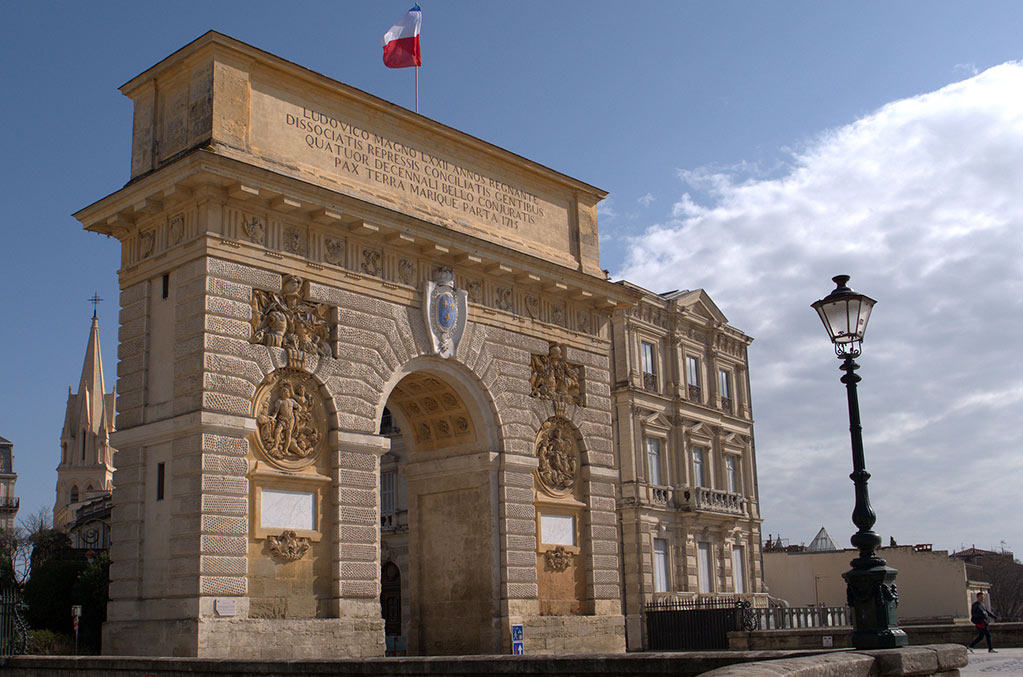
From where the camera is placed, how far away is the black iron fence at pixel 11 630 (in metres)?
19.3

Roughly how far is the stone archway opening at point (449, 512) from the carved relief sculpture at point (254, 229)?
431 centimetres

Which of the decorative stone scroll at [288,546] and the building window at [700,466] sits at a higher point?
the building window at [700,466]

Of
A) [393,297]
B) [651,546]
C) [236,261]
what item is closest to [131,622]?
[236,261]

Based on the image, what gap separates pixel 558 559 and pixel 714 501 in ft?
55.1

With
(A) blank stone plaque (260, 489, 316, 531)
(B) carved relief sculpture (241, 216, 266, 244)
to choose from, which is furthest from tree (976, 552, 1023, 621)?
(B) carved relief sculpture (241, 216, 266, 244)

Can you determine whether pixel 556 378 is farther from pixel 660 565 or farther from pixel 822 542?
pixel 822 542

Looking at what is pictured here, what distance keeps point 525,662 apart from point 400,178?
12935 mm

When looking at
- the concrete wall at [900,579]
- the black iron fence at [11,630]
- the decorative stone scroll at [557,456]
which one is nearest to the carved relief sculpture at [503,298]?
the decorative stone scroll at [557,456]

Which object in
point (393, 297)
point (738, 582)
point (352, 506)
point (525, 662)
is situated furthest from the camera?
point (738, 582)

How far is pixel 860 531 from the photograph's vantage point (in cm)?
1117

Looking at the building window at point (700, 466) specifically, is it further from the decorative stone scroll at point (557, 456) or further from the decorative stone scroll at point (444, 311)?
the decorative stone scroll at point (444, 311)

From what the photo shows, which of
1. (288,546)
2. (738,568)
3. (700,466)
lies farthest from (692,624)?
(288,546)

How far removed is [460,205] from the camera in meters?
23.3

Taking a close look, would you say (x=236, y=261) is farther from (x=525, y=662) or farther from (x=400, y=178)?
(x=525, y=662)
